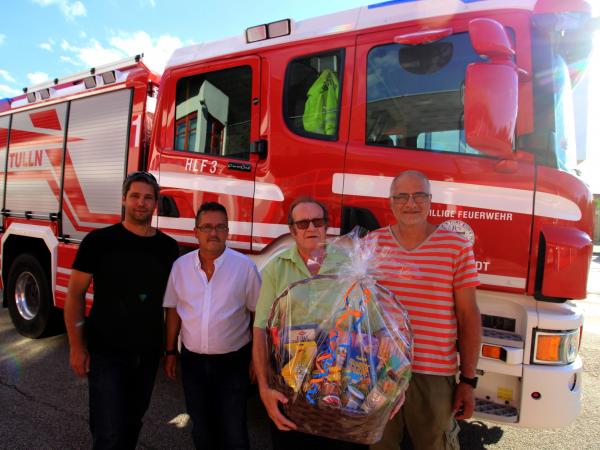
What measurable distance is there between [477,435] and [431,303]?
1.91 m

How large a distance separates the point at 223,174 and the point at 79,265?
4.00ft

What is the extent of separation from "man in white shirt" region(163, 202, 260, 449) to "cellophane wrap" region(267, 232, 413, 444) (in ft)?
1.65

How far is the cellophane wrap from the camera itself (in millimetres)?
1362

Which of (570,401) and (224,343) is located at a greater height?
(224,343)

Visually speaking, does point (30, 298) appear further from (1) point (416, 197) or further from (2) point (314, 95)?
(1) point (416, 197)

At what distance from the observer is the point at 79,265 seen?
6.57ft

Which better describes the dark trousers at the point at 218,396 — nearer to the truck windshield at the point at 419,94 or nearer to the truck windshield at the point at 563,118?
the truck windshield at the point at 419,94

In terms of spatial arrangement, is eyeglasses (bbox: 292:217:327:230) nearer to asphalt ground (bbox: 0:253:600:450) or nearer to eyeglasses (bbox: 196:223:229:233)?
eyeglasses (bbox: 196:223:229:233)

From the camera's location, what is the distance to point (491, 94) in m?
1.96

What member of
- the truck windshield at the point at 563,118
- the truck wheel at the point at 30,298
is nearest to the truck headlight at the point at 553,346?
the truck windshield at the point at 563,118

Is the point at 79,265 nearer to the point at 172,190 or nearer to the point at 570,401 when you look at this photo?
the point at 172,190

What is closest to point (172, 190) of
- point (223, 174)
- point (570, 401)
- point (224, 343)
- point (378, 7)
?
point (223, 174)

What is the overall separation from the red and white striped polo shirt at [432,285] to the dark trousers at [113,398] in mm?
1346

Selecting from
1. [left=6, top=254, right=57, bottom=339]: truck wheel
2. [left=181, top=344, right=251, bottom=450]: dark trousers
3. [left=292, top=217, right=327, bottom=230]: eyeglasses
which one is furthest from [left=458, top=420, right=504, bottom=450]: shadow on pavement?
[left=6, top=254, right=57, bottom=339]: truck wheel
